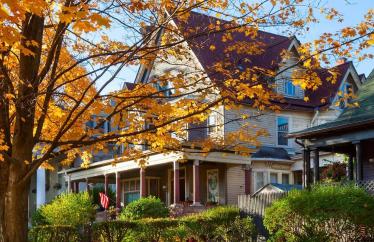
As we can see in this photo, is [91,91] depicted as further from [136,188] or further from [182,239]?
[136,188]

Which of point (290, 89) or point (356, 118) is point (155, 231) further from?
point (290, 89)

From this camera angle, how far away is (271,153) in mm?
30891

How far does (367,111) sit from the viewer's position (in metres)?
20.1

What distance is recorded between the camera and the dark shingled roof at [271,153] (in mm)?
30328

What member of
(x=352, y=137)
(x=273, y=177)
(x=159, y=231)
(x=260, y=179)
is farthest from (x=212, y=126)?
(x=273, y=177)

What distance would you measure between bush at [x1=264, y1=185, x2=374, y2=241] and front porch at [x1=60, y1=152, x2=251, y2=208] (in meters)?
10.9

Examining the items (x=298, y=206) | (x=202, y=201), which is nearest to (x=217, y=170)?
(x=202, y=201)

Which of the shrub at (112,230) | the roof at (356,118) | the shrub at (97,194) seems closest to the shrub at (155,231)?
the shrub at (112,230)

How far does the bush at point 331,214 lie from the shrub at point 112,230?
539cm

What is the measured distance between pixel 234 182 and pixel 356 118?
11323mm

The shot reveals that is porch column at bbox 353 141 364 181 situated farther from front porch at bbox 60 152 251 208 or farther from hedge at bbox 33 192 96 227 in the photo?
hedge at bbox 33 192 96 227

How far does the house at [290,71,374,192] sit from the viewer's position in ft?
64.2

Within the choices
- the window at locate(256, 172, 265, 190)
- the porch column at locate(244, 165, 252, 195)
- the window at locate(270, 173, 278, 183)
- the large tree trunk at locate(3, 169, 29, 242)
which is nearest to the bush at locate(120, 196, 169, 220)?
the porch column at locate(244, 165, 252, 195)

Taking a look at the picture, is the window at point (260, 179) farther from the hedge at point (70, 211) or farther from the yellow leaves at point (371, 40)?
the yellow leaves at point (371, 40)
